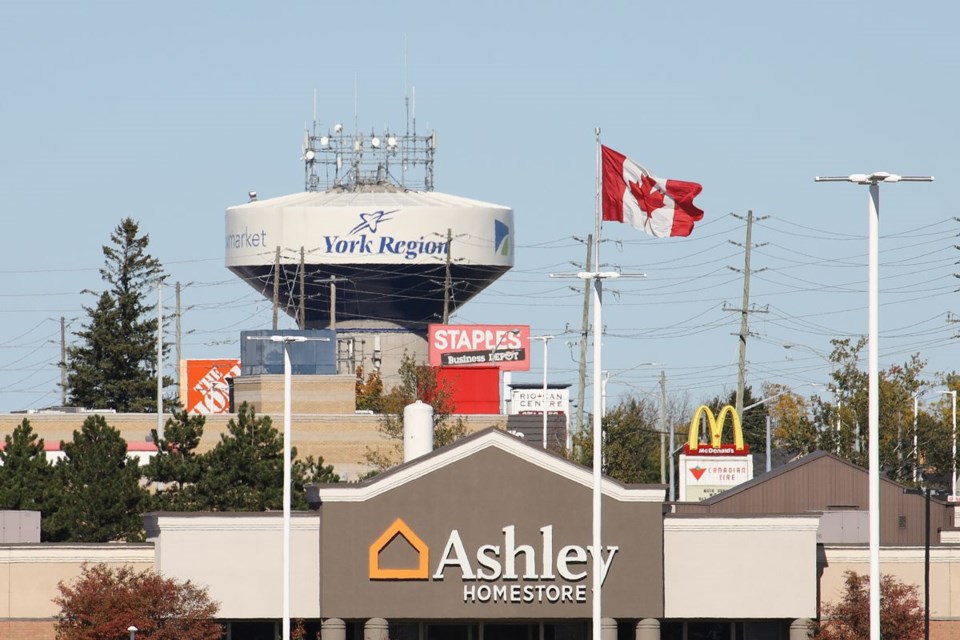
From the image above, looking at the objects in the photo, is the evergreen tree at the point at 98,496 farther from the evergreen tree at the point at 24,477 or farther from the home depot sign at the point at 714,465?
→ the home depot sign at the point at 714,465

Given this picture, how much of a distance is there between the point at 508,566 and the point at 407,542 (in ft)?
9.99

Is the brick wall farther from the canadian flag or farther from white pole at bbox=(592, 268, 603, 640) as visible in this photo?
the canadian flag

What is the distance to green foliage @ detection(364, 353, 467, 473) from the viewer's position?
345 feet

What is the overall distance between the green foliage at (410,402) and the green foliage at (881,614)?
3980 cm

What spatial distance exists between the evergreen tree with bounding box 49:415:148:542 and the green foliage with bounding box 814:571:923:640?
2825 centimetres

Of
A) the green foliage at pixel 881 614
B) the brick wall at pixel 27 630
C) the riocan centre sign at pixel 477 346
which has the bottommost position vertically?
the brick wall at pixel 27 630

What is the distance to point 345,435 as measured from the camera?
121875mm

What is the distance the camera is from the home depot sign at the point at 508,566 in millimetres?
59344

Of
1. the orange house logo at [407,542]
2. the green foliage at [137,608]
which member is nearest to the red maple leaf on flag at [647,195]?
the orange house logo at [407,542]

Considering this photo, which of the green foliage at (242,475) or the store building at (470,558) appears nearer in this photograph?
the store building at (470,558)

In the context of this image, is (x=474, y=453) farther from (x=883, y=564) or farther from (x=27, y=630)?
(x=27, y=630)

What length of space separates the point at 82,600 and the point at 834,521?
2521 cm

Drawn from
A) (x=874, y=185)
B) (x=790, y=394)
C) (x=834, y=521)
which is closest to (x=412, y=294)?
(x=790, y=394)

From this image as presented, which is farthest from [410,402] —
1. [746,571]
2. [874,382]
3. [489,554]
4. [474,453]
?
[874,382]
